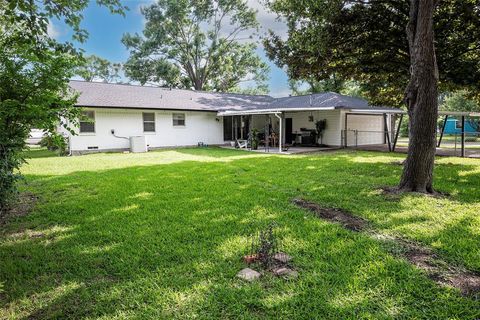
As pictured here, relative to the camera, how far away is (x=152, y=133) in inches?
703

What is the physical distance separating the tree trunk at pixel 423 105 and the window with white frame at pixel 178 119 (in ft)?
48.0

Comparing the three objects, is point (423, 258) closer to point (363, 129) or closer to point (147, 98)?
point (363, 129)

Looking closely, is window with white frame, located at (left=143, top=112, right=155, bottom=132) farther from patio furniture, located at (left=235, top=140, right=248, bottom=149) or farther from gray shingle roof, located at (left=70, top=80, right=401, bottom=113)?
patio furniture, located at (left=235, top=140, right=248, bottom=149)

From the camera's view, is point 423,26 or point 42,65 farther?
point 423,26

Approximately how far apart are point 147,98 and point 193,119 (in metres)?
3.13

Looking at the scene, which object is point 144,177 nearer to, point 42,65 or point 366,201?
point 42,65

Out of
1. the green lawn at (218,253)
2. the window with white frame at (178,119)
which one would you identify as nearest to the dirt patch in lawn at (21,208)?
the green lawn at (218,253)

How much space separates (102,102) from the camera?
15.9 metres

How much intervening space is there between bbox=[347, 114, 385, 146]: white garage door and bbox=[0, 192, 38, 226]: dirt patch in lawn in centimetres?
1616

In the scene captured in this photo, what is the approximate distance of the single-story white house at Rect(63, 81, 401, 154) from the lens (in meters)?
15.9

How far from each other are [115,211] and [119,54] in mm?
33603

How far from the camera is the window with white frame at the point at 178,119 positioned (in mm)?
18706

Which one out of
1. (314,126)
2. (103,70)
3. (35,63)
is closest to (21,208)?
(35,63)

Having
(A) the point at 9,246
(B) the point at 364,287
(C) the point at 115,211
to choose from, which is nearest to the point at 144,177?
(C) the point at 115,211
